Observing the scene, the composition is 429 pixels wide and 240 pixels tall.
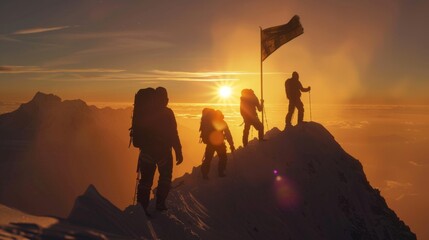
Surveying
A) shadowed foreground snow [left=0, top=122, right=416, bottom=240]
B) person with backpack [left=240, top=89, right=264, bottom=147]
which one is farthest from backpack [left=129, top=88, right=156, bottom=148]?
person with backpack [left=240, top=89, right=264, bottom=147]

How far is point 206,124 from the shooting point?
17844 mm

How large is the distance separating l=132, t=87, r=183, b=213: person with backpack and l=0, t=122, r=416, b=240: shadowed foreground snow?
31.4 inches

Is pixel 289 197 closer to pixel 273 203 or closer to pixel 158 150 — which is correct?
pixel 273 203

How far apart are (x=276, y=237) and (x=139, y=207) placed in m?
8.21

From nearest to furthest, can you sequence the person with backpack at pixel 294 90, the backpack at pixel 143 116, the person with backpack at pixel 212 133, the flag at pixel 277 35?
the backpack at pixel 143 116 → the person with backpack at pixel 212 133 → the person with backpack at pixel 294 90 → the flag at pixel 277 35

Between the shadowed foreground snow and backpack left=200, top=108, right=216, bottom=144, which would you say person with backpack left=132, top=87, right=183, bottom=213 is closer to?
the shadowed foreground snow

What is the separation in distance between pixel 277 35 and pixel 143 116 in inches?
614

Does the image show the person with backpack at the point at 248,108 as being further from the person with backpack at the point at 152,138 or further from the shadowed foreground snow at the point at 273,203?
the person with backpack at the point at 152,138

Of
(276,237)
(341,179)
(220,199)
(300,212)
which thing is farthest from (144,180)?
(341,179)

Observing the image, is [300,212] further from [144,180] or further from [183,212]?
[144,180]

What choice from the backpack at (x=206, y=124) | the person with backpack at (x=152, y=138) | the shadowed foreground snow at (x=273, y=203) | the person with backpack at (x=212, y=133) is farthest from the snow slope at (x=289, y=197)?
the backpack at (x=206, y=124)

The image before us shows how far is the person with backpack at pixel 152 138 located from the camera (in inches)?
444

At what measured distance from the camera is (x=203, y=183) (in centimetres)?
1808

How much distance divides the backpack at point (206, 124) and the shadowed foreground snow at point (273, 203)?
84.1 inches
